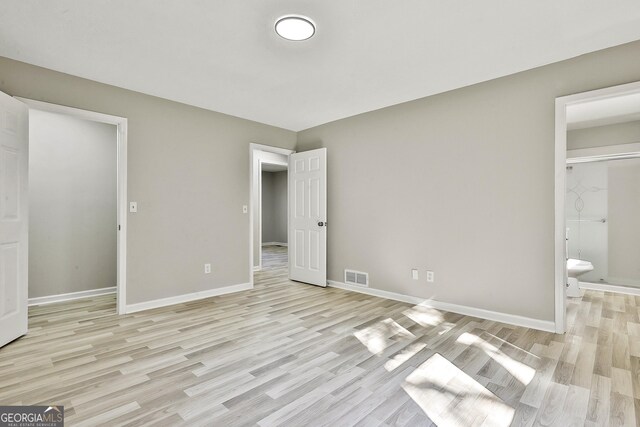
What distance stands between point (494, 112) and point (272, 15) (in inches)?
96.0

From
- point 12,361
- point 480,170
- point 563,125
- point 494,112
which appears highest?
point 494,112

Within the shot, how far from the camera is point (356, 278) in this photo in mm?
4535

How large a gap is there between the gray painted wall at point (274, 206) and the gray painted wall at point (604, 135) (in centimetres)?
789

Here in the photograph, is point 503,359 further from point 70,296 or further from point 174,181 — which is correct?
point 70,296

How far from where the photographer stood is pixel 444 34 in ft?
8.01

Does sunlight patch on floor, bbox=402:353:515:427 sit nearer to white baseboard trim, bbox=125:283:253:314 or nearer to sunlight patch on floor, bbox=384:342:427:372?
sunlight patch on floor, bbox=384:342:427:372

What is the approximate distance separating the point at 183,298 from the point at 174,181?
4.83 feet

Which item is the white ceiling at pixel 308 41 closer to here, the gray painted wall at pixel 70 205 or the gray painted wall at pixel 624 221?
the gray painted wall at pixel 70 205

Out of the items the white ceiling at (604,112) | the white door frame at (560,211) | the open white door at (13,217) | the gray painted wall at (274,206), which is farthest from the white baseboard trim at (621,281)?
the gray painted wall at (274,206)

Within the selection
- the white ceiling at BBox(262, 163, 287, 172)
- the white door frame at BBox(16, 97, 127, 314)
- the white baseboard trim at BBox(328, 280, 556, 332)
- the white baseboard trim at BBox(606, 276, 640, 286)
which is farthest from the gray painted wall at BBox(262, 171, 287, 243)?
the white baseboard trim at BBox(606, 276, 640, 286)

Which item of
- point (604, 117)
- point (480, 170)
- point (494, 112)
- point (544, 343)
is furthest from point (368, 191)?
point (604, 117)

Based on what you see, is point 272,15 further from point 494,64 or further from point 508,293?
point 508,293

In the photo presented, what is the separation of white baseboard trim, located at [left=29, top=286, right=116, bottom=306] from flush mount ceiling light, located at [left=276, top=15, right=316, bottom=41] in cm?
410

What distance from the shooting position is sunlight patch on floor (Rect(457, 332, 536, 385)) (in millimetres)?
2154
